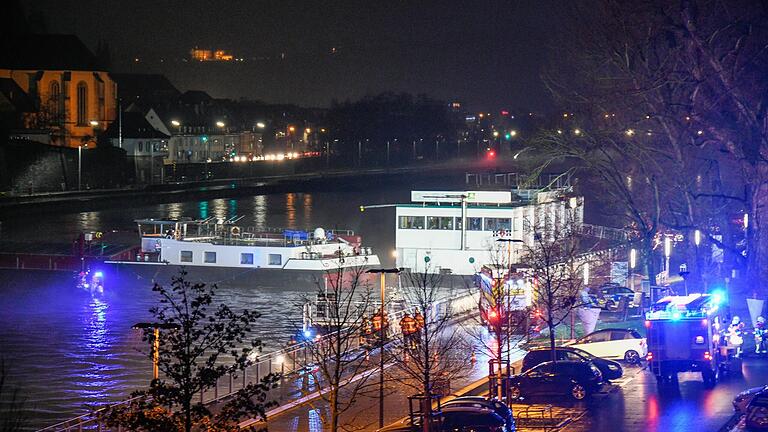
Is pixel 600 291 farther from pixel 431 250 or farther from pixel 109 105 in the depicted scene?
pixel 109 105

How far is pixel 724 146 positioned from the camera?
89.3 feet

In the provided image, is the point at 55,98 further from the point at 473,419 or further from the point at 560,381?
the point at 473,419

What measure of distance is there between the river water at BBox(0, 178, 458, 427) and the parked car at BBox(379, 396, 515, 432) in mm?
8215

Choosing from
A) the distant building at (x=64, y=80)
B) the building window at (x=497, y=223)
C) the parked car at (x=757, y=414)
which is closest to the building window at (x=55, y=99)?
the distant building at (x=64, y=80)

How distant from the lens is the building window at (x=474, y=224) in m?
41.6

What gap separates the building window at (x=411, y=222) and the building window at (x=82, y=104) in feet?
197

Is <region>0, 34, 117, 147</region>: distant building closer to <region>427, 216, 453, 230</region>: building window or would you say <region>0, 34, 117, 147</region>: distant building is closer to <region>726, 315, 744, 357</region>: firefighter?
<region>427, 216, 453, 230</region>: building window

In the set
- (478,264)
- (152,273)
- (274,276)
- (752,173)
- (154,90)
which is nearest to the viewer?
(752,173)

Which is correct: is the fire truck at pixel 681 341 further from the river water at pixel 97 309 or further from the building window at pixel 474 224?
the building window at pixel 474 224

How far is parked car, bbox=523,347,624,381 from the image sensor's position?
63.1ft

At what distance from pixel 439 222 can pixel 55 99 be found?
61887 mm

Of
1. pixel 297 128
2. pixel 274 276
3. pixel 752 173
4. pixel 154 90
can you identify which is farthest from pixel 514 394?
pixel 297 128

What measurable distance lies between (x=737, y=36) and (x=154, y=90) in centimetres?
10364

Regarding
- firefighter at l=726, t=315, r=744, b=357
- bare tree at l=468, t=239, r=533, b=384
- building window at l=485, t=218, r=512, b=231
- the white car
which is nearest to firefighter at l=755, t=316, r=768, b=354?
firefighter at l=726, t=315, r=744, b=357
